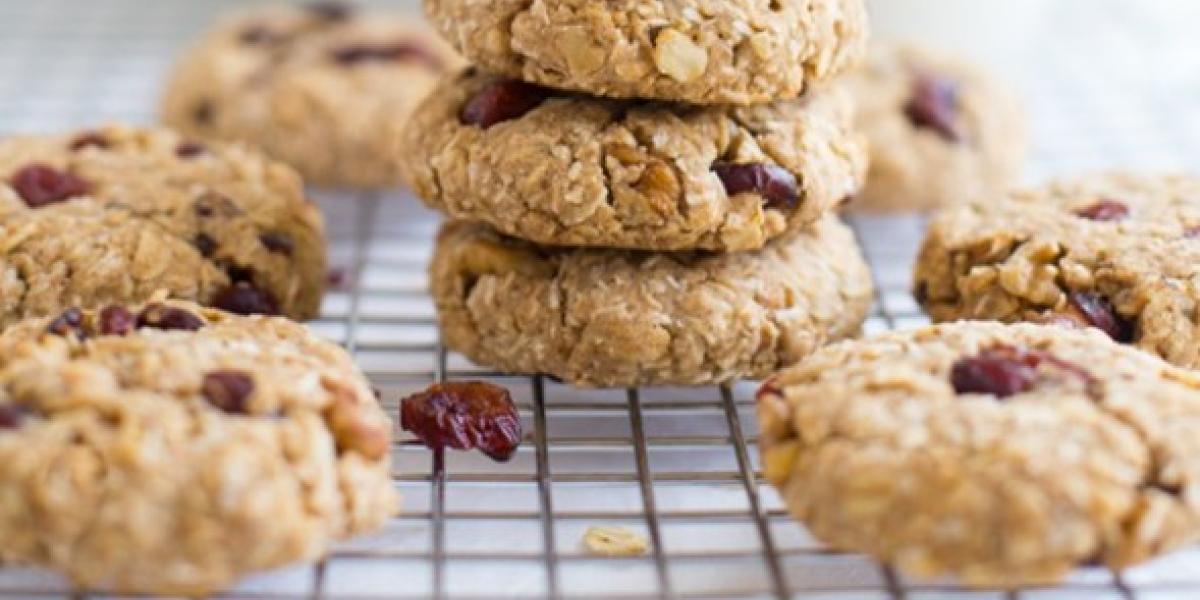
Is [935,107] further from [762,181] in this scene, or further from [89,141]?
[89,141]

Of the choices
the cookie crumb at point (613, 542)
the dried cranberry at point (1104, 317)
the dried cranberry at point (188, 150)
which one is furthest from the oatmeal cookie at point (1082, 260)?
the dried cranberry at point (188, 150)

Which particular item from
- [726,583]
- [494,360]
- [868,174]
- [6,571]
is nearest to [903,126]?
[868,174]

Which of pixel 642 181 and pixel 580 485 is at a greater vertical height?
pixel 642 181

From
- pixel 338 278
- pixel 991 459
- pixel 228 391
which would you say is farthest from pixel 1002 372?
pixel 338 278

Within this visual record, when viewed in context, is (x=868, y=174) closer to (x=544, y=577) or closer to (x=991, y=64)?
(x=991, y=64)

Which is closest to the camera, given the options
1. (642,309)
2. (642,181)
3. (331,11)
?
(642,181)

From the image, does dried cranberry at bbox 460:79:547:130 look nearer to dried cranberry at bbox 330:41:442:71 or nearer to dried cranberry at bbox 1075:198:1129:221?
dried cranberry at bbox 1075:198:1129:221

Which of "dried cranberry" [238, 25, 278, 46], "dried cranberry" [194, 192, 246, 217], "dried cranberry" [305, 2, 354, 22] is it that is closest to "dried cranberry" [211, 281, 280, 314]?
"dried cranberry" [194, 192, 246, 217]
